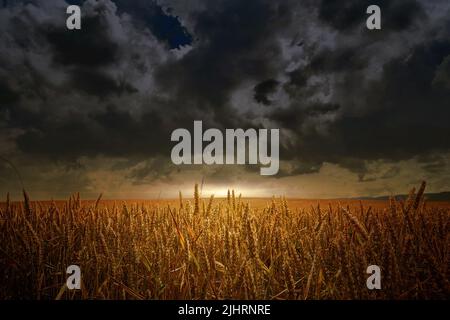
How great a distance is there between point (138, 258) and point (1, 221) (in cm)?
290

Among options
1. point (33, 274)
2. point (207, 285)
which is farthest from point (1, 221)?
point (207, 285)

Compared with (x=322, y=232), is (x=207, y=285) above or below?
below

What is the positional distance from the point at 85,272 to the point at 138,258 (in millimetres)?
621

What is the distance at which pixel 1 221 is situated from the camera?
15.9 feet

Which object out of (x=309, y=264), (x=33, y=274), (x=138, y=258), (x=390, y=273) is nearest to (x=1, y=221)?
(x=33, y=274)

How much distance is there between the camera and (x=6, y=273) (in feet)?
11.5
